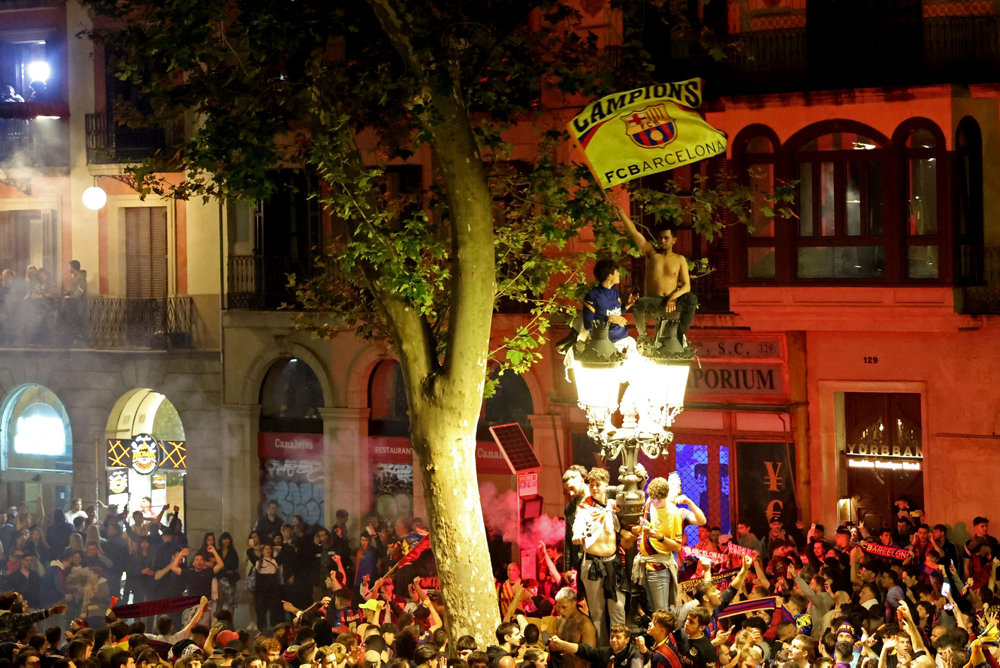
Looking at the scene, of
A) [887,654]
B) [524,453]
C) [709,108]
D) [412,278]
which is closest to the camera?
[887,654]

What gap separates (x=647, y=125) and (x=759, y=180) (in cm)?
888

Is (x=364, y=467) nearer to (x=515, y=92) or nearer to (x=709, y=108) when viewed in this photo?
(x=709, y=108)

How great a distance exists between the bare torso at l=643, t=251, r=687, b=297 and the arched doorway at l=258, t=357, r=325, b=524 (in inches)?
585

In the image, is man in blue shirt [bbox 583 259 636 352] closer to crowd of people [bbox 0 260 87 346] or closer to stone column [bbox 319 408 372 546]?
stone column [bbox 319 408 372 546]

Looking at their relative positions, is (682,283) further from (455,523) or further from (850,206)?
(850,206)

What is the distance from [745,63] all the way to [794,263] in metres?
3.15

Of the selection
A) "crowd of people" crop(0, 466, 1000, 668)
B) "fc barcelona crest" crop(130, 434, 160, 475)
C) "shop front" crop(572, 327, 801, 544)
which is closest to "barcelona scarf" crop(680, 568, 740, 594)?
"crowd of people" crop(0, 466, 1000, 668)

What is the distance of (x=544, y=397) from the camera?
24.7 meters

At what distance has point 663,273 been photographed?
13.0 m

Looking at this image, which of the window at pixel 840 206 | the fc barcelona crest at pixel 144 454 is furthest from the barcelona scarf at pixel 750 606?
the fc barcelona crest at pixel 144 454

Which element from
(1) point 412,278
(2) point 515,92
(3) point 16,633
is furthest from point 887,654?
(3) point 16,633

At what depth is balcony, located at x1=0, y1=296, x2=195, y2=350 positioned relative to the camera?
2856 centimetres

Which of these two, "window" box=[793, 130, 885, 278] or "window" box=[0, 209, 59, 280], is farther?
"window" box=[0, 209, 59, 280]

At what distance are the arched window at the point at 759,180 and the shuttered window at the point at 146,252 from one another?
1215 cm
